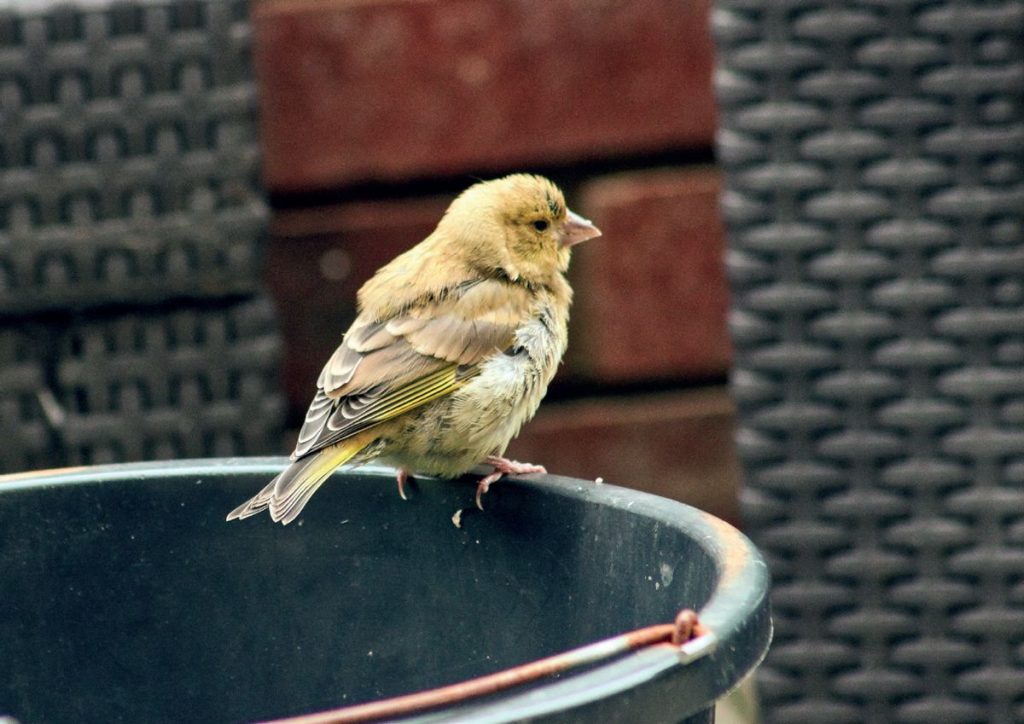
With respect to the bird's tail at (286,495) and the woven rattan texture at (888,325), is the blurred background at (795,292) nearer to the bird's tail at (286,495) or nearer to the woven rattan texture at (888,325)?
the woven rattan texture at (888,325)

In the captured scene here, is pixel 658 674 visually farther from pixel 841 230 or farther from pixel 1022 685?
pixel 1022 685

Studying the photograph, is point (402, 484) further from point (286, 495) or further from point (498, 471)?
point (498, 471)

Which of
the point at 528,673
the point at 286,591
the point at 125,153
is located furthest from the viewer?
the point at 125,153

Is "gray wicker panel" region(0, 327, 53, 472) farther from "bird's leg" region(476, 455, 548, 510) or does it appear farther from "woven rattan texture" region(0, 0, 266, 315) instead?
"bird's leg" region(476, 455, 548, 510)

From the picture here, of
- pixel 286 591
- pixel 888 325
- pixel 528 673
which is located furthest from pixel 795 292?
pixel 528 673

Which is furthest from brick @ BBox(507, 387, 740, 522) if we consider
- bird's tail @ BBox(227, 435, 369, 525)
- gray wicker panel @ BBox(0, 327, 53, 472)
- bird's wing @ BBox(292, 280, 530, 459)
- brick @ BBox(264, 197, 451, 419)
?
bird's tail @ BBox(227, 435, 369, 525)

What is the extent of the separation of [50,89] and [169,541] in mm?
1208

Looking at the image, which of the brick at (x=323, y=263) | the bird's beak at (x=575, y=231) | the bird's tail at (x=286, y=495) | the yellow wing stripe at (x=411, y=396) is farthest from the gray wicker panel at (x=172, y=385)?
the bird's tail at (x=286, y=495)

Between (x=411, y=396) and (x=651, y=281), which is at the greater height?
(x=411, y=396)

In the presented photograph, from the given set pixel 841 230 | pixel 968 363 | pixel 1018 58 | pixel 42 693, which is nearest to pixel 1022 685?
pixel 968 363

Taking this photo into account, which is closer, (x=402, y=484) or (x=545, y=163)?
(x=402, y=484)

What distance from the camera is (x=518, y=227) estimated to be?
9.09 ft

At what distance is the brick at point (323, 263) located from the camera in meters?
3.29

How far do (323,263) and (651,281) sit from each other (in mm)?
699
